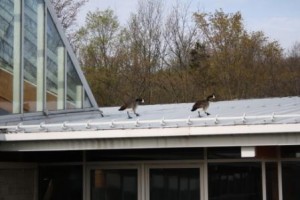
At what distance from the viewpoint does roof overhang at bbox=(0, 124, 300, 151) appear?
303 inches

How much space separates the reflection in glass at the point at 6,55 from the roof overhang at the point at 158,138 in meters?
1.25

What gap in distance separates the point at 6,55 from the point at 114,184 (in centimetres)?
294

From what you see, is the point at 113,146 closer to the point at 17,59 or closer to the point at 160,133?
the point at 160,133

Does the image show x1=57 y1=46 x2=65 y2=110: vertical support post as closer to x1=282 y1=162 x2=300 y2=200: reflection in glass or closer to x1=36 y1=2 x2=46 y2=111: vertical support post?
x1=36 y1=2 x2=46 y2=111: vertical support post

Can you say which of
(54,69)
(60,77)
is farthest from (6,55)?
(60,77)

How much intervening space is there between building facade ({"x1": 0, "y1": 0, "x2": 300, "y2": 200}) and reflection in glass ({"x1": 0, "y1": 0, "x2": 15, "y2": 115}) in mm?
19

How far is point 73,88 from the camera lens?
A: 500 inches

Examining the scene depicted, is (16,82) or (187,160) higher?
(16,82)

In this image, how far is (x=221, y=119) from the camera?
805cm

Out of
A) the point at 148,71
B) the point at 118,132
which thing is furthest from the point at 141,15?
the point at 118,132

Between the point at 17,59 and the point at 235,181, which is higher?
the point at 17,59

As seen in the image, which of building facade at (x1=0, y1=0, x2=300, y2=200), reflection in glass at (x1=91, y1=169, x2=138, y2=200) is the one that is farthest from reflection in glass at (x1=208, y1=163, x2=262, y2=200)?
reflection in glass at (x1=91, y1=169, x2=138, y2=200)

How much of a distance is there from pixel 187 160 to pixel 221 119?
1942 millimetres

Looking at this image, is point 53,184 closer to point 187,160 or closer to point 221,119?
point 187,160
